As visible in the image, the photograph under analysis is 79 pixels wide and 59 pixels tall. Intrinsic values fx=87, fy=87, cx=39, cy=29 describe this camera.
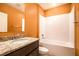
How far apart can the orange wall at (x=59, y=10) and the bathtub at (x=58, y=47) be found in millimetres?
522

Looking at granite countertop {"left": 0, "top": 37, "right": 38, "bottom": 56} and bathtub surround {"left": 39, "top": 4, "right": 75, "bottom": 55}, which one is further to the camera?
bathtub surround {"left": 39, "top": 4, "right": 75, "bottom": 55}

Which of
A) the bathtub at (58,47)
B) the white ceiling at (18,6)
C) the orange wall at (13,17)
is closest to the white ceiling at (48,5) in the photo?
the white ceiling at (18,6)

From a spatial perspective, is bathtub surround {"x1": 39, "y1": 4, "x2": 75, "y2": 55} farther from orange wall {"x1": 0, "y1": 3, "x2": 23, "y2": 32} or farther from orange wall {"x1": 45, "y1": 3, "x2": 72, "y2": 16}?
orange wall {"x1": 0, "y1": 3, "x2": 23, "y2": 32}

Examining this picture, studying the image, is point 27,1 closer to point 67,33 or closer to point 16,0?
point 16,0

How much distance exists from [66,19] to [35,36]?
66 cm

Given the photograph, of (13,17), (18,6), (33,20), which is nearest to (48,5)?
(33,20)

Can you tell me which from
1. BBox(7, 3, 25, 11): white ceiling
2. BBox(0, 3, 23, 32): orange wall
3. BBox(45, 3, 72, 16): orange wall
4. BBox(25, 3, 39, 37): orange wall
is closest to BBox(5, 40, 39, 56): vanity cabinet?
BBox(25, 3, 39, 37): orange wall

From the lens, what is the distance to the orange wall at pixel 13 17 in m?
1.57

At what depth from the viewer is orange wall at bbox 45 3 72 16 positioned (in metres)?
1.58

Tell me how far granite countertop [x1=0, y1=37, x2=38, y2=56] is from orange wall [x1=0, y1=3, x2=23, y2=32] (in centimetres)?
25

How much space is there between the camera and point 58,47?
5.49 ft

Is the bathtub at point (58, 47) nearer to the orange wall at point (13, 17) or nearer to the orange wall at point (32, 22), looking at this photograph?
the orange wall at point (32, 22)

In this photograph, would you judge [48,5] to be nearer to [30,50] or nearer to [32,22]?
[32,22]

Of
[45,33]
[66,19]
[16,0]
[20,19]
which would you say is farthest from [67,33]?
[16,0]
